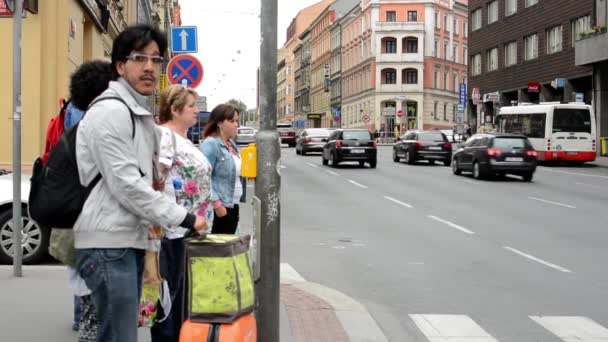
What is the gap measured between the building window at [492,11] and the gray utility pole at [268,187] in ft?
168

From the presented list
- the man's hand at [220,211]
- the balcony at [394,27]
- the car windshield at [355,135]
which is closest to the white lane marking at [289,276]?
the man's hand at [220,211]

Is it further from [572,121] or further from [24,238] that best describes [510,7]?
[24,238]

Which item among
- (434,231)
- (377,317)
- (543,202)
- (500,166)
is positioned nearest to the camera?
(377,317)

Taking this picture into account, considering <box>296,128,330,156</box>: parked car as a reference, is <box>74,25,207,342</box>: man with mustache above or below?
below

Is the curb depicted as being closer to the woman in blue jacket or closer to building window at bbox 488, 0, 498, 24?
the woman in blue jacket

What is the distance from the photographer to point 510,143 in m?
25.6

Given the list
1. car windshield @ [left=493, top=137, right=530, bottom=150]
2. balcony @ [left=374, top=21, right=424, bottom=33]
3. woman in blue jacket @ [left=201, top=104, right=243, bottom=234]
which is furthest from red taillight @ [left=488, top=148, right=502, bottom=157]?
balcony @ [left=374, top=21, right=424, bottom=33]

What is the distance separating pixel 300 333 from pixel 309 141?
3620 centimetres

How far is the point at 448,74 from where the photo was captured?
88312 millimetres

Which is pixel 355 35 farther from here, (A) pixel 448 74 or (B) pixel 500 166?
(B) pixel 500 166

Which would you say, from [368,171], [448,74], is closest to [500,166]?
[368,171]

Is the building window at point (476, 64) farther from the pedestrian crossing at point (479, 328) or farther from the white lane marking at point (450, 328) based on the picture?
the white lane marking at point (450, 328)

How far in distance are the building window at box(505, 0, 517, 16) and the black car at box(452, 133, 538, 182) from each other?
88.2 ft

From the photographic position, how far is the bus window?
33.6 meters
